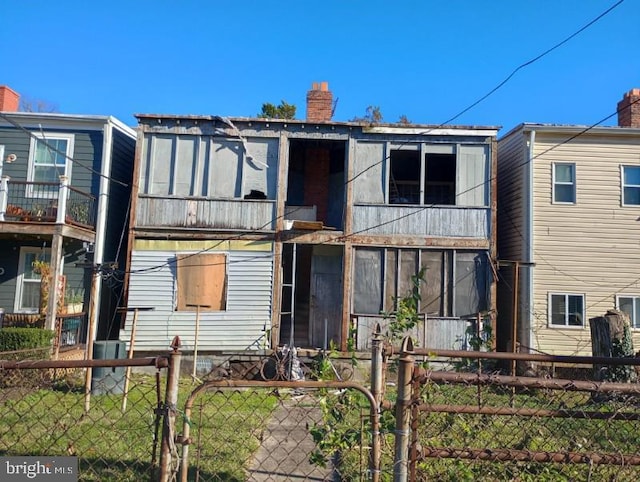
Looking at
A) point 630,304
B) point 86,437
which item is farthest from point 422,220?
point 86,437

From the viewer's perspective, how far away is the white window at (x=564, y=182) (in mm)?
14562

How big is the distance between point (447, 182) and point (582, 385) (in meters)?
13.7

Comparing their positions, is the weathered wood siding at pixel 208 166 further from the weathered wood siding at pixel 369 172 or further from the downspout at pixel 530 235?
the downspout at pixel 530 235

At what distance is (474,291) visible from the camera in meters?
14.0

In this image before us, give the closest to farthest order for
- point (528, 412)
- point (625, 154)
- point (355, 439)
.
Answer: point (528, 412), point (355, 439), point (625, 154)

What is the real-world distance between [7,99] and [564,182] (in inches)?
682

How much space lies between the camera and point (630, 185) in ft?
47.6

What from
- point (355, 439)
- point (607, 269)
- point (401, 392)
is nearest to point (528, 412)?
point (401, 392)

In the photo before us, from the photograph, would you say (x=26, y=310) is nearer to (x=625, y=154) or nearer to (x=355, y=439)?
(x=355, y=439)

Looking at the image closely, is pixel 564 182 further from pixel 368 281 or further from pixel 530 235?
pixel 368 281

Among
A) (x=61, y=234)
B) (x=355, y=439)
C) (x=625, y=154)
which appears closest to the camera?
(x=355, y=439)

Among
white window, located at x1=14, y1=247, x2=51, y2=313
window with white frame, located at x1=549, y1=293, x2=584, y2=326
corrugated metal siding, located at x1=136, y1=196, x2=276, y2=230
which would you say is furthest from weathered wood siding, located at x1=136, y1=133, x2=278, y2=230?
window with white frame, located at x1=549, y1=293, x2=584, y2=326

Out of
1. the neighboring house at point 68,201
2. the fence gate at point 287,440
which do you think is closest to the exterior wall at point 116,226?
the neighboring house at point 68,201

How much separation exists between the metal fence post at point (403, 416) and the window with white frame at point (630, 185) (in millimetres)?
14582
